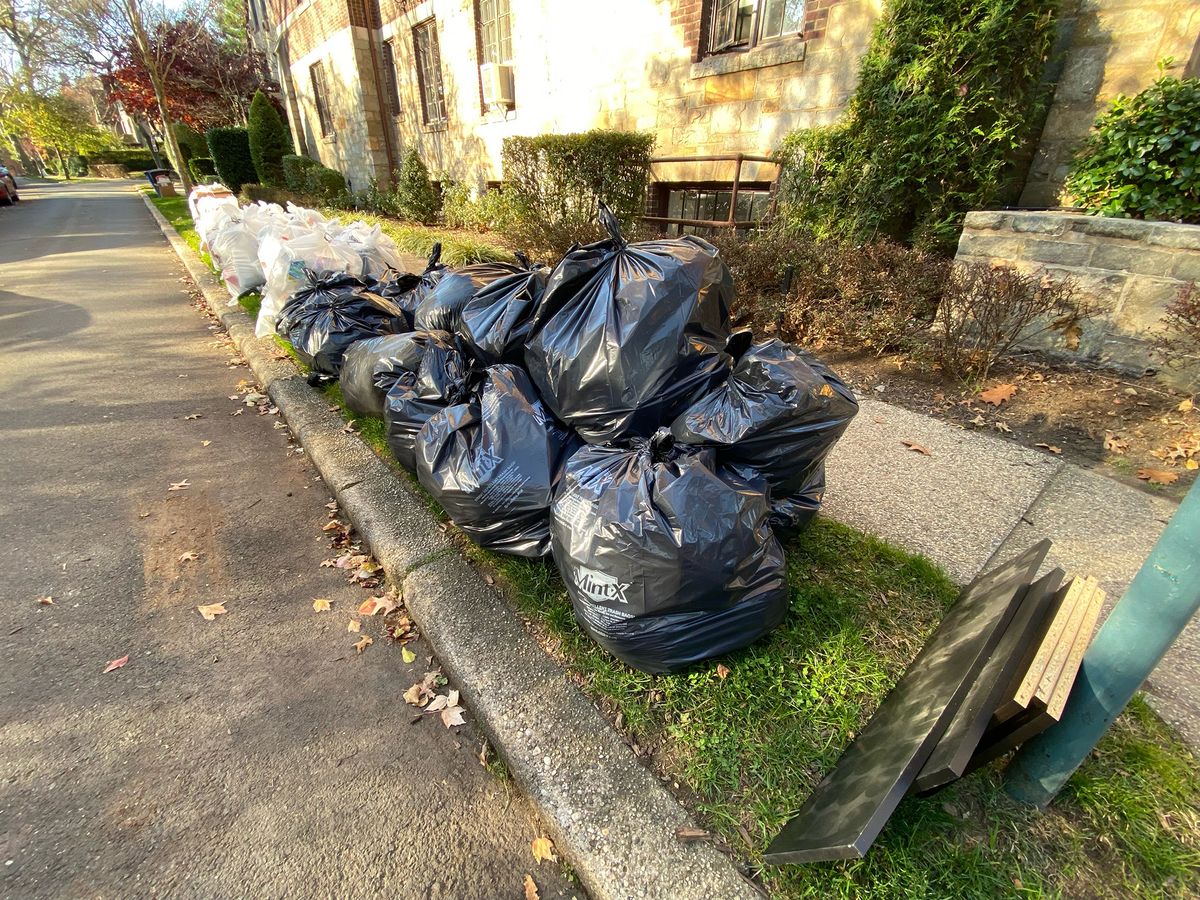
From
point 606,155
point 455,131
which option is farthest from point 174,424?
point 455,131

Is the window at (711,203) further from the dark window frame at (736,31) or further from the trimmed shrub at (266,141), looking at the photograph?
the trimmed shrub at (266,141)

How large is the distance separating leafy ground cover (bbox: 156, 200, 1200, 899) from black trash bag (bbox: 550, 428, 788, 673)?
14 cm

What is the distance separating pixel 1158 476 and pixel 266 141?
22.8 meters

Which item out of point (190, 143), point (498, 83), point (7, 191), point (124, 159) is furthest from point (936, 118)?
point (124, 159)

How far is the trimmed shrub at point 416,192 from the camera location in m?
11.7

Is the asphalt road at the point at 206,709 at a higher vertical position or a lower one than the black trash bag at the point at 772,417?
lower

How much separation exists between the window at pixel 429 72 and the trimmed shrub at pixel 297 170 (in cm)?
536

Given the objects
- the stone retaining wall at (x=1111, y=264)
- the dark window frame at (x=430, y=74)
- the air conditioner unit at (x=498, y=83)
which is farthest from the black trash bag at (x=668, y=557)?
the dark window frame at (x=430, y=74)

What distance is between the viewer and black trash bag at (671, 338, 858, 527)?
5.84 ft

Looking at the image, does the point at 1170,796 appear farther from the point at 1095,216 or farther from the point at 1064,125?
the point at 1064,125

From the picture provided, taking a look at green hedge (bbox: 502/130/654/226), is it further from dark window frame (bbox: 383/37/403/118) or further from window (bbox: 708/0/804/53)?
dark window frame (bbox: 383/37/403/118)

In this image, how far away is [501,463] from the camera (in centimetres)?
209

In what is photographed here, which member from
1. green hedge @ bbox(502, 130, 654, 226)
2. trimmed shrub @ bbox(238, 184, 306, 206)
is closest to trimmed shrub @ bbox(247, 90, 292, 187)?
trimmed shrub @ bbox(238, 184, 306, 206)

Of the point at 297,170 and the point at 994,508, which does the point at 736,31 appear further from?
the point at 297,170
